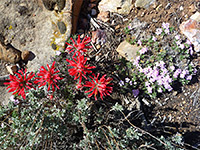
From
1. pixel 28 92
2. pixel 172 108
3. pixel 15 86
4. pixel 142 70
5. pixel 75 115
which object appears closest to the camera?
pixel 15 86

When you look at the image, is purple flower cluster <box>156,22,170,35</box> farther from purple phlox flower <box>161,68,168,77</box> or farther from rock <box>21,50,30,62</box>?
rock <box>21,50,30,62</box>

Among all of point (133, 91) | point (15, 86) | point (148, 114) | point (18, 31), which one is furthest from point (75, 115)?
point (18, 31)

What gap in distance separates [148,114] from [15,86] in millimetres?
2499

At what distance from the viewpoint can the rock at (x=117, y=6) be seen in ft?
12.3

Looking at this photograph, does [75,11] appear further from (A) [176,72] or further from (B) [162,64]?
(A) [176,72]

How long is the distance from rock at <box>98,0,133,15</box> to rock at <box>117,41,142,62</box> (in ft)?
2.30

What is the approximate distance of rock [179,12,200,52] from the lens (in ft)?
11.0

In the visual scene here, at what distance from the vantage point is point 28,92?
324cm

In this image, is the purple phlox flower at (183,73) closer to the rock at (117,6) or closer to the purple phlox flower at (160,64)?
the purple phlox flower at (160,64)

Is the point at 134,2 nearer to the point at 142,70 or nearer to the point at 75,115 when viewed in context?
the point at 142,70

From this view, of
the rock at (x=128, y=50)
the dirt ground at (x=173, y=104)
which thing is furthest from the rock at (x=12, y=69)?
the dirt ground at (x=173, y=104)

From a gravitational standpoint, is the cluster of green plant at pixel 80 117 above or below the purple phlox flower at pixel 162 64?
below

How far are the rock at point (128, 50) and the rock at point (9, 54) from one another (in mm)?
2063

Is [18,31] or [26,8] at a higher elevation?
[26,8]
